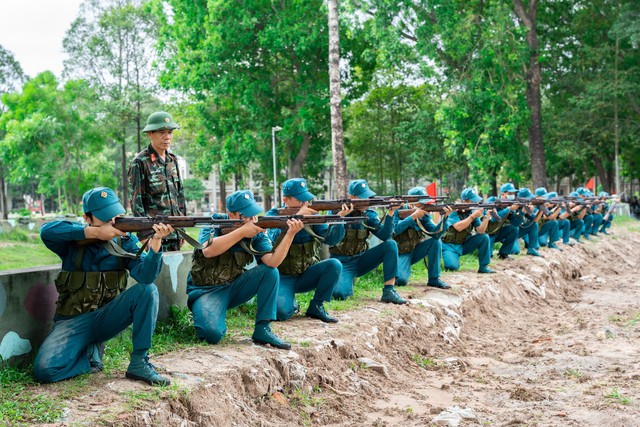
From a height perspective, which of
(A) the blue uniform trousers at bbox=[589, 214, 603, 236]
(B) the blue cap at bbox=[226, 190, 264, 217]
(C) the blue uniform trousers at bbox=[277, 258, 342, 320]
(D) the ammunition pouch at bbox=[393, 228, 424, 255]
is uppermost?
(B) the blue cap at bbox=[226, 190, 264, 217]

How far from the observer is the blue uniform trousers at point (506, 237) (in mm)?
14787

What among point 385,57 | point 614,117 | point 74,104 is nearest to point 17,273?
point 385,57

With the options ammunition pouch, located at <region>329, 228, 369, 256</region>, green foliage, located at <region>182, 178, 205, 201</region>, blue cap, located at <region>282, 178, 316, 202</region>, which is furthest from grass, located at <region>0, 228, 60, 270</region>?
green foliage, located at <region>182, 178, 205, 201</region>

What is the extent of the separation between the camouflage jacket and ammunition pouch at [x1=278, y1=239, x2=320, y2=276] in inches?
51.5

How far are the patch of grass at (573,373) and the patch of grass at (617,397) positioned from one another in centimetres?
65

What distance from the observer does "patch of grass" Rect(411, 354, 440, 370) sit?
26.3 feet

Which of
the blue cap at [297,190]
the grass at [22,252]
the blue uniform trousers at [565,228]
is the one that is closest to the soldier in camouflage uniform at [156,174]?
the blue cap at [297,190]

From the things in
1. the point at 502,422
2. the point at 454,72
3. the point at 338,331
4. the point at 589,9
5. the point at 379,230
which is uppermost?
the point at 589,9

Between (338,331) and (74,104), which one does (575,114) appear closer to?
(74,104)

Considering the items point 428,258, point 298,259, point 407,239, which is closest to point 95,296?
point 298,259

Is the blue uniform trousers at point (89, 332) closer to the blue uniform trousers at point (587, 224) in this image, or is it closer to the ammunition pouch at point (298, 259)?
the ammunition pouch at point (298, 259)

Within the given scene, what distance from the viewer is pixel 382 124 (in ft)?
118

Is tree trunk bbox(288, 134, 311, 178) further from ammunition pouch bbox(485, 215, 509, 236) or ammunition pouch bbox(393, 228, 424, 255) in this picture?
ammunition pouch bbox(393, 228, 424, 255)

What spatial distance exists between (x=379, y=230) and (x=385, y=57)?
16175mm
